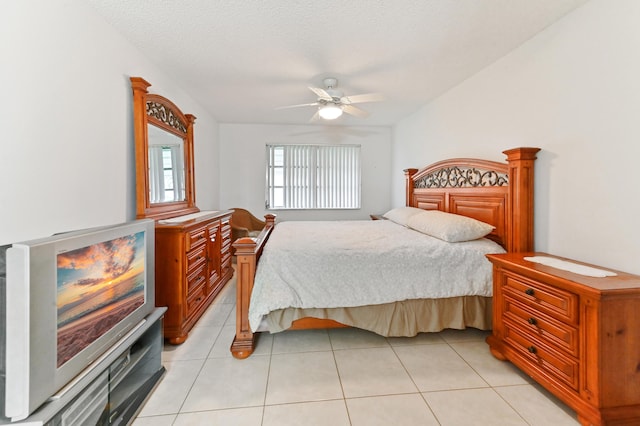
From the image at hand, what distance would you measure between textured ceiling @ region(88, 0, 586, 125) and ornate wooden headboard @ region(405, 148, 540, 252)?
3.09 ft

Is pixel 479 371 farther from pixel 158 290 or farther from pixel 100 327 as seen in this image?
pixel 158 290

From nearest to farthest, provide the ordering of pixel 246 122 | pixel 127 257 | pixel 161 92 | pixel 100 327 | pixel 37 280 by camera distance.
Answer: pixel 37 280
pixel 100 327
pixel 127 257
pixel 161 92
pixel 246 122

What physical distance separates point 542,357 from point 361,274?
3.80 feet

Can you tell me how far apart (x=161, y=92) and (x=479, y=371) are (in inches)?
145

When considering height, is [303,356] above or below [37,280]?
below

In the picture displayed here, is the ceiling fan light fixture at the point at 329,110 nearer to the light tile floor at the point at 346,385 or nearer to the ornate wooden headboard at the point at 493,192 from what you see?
the ornate wooden headboard at the point at 493,192

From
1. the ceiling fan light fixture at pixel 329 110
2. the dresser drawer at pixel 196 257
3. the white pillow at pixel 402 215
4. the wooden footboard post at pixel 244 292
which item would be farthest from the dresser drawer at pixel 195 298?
the white pillow at pixel 402 215

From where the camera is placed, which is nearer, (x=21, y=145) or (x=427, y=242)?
(x=21, y=145)

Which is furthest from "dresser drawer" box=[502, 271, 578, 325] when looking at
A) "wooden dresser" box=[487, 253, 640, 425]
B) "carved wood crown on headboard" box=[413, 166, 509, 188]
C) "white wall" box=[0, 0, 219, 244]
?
"white wall" box=[0, 0, 219, 244]

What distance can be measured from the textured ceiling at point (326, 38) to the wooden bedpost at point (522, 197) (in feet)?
3.20

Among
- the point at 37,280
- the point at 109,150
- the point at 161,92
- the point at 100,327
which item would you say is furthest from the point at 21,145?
the point at 161,92

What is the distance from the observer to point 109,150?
1.95 metres

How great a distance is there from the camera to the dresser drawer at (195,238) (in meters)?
2.24

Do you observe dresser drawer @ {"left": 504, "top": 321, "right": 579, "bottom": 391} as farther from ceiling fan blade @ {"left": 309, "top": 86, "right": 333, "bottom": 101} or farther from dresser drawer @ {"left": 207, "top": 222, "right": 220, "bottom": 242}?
dresser drawer @ {"left": 207, "top": 222, "right": 220, "bottom": 242}
